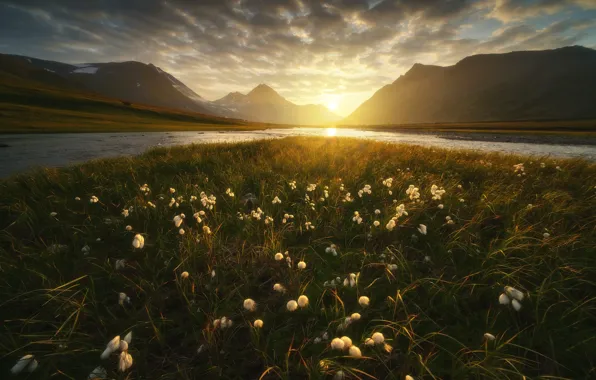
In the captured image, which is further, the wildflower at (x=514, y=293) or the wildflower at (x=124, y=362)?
the wildflower at (x=514, y=293)

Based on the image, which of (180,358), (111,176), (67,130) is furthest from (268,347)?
(67,130)

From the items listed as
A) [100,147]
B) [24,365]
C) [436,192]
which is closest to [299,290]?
[24,365]

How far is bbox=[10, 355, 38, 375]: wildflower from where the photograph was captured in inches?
63.1

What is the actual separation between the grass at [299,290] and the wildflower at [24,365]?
15 cm

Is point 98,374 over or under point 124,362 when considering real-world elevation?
under

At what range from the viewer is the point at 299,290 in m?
2.53

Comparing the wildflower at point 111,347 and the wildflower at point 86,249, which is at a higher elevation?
the wildflower at point 111,347

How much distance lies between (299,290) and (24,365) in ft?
6.62

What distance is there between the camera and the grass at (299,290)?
1.94 metres

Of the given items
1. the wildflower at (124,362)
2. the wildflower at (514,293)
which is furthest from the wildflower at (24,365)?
the wildflower at (514,293)

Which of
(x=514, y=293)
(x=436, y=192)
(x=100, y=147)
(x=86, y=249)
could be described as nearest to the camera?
(x=514, y=293)

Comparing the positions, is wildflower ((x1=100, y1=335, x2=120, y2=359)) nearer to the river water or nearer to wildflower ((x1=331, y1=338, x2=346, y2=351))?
wildflower ((x1=331, y1=338, x2=346, y2=351))

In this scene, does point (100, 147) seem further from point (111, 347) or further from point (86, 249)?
point (111, 347)

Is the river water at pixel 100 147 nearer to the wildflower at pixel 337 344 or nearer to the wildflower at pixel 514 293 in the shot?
the wildflower at pixel 337 344
